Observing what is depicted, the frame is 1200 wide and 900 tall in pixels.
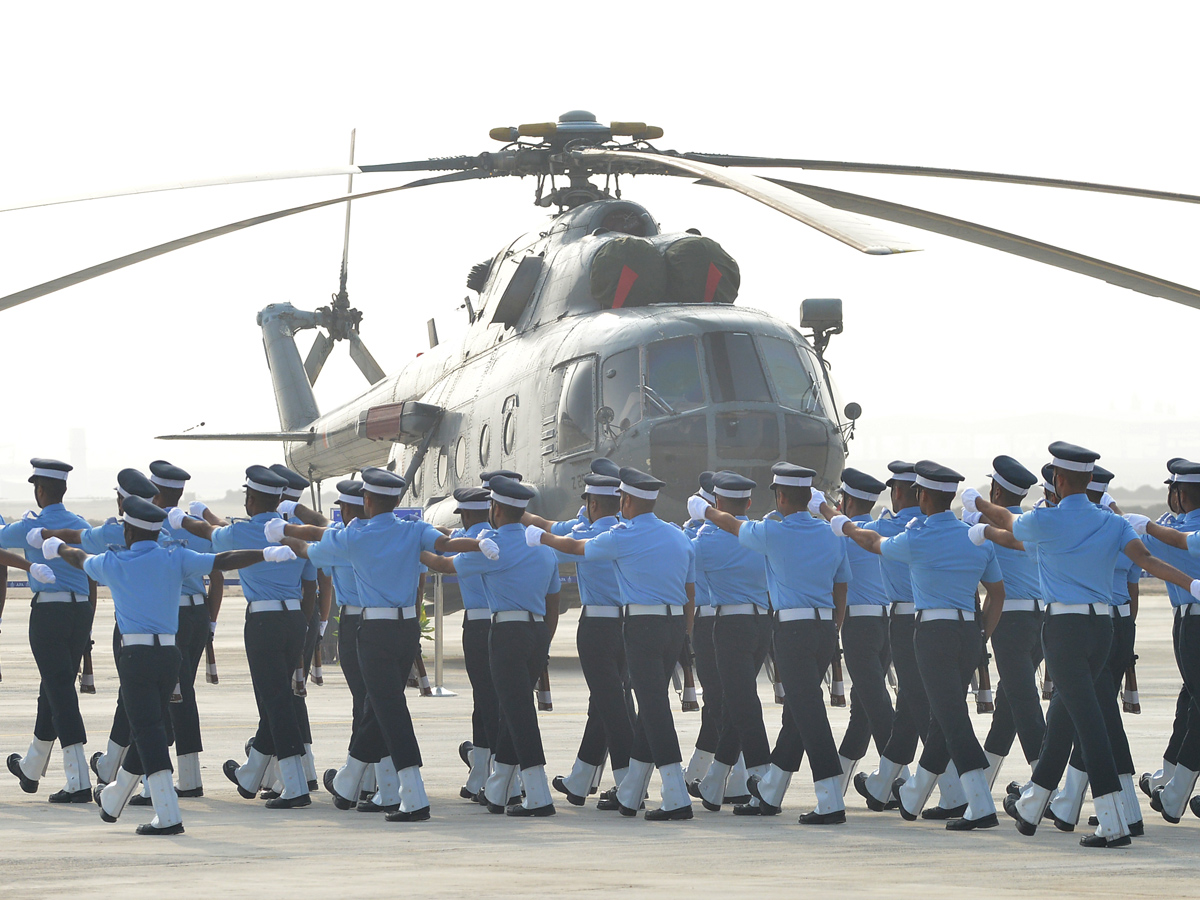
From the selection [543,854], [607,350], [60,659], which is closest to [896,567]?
[543,854]

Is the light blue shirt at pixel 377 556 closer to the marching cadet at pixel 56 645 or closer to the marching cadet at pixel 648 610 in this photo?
the marching cadet at pixel 648 610

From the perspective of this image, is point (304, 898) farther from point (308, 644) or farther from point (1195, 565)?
point (1195, 565)

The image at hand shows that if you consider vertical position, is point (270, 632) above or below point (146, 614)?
below

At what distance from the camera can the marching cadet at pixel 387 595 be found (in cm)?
875

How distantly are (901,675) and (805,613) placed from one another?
28.2 inches

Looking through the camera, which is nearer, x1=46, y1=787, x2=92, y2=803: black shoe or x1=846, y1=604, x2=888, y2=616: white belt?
x1=46, y1=787, x2=92, y2=803: black shoe

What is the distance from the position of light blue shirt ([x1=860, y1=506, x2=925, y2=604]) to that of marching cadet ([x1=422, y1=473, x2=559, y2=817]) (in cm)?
202

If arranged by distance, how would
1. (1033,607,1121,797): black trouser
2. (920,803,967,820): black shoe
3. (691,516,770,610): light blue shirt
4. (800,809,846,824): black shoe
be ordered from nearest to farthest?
(1033,607,1121,797): black trouser, (800,809,846,824): black shoe, (920,803,967,820): black shoe, (691,516,770,610): light blue shirt

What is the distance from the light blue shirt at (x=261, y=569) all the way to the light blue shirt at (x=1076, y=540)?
434 cm

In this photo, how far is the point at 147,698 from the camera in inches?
330

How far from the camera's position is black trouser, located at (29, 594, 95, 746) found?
31.0ft

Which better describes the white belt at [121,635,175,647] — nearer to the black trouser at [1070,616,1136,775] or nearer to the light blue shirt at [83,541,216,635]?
the light blue shirt at [83,541,216,635]

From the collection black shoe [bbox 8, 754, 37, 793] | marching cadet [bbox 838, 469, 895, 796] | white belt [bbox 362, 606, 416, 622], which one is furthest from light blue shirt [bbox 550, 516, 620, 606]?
black shoe [bbox 8, 754, 37, 793]

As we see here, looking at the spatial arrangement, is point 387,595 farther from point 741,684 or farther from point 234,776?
point 741,684
